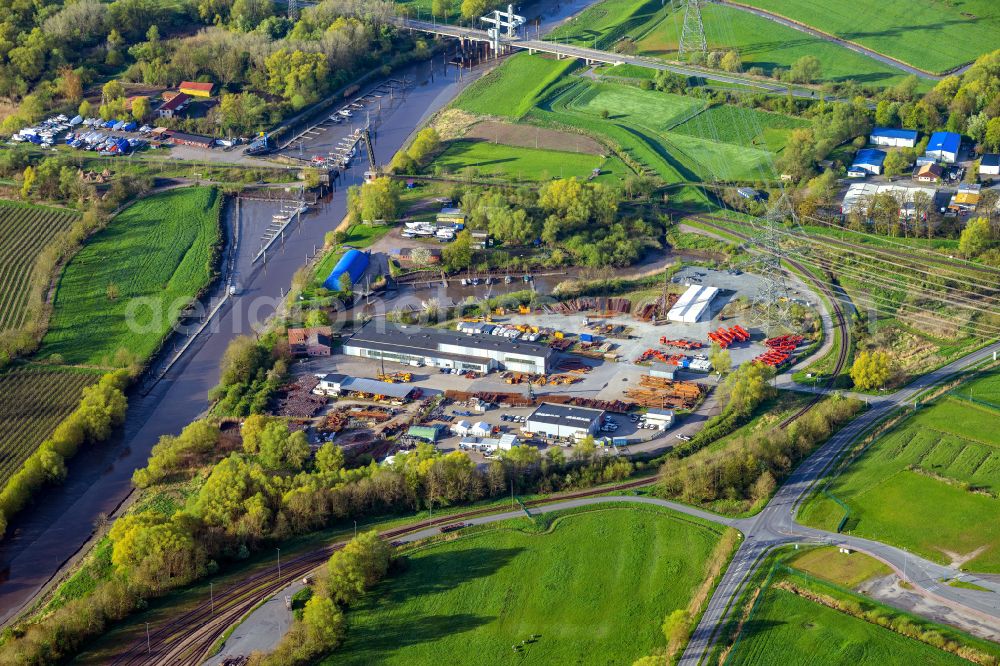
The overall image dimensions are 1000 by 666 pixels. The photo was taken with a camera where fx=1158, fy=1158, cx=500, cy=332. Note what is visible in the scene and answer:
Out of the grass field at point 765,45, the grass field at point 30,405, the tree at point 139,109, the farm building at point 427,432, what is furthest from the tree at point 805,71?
the grass field at point 30,405

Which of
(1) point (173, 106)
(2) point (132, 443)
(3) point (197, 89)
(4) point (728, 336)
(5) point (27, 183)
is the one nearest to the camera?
(2) point (132, 443)

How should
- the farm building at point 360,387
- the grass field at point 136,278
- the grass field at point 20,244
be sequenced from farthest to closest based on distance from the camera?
the grass field at point 20,244 < the grass field at point 136,278 < the farm building at point 360,387

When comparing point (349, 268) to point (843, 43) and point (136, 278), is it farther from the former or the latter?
point (843, 43)

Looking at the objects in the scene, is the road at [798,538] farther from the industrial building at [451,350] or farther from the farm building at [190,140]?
the farm building at [190,140]

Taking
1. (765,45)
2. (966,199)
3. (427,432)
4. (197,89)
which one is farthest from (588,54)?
(427,432)

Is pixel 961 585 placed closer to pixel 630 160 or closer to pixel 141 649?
pixel 141 649
